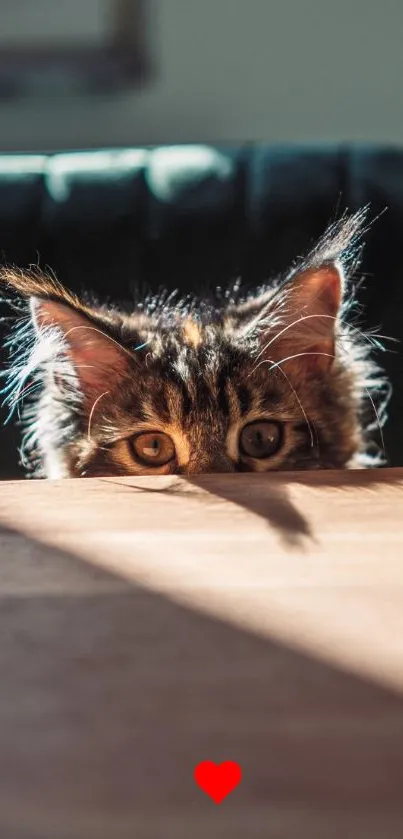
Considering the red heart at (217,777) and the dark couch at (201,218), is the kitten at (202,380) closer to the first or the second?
the dark couch at (201,218)

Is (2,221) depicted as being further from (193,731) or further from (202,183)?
(193,731)

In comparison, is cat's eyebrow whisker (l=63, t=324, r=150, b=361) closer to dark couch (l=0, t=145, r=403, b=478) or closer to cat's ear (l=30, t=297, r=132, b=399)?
cat's ear (l=30, t=297, r=132, b=399)

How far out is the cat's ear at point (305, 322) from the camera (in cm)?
110

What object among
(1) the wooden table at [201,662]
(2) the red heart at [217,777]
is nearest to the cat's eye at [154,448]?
(1) the wooden table at [201,662]

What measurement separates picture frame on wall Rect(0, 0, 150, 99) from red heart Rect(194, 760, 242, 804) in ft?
6.55

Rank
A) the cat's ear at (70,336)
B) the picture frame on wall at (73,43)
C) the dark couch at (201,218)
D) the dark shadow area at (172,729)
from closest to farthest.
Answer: the dark shadow area at (172,729)
the cat's ear at (70,336)
the dark couch at (201,218)
the picture frame on wall at (73,43)

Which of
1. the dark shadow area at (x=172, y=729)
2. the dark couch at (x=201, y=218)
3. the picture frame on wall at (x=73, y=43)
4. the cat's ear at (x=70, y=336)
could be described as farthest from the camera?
the picture frame on wall at (x=73, y=43)

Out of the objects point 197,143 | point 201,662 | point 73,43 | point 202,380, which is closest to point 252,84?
point 197,143

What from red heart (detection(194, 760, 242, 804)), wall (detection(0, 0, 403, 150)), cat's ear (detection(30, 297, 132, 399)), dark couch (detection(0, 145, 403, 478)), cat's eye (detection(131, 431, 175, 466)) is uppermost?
wall (detection(0, 0, 403, 150))

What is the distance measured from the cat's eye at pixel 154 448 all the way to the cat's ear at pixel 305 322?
0.66 feet

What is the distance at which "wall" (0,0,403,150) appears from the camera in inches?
80.7

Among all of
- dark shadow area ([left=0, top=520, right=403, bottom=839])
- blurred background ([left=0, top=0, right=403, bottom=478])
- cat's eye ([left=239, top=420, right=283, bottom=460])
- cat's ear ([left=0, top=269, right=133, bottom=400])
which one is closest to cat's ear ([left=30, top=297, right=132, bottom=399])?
cat's ear ([left=0, top=269, right=133, bottom=400])

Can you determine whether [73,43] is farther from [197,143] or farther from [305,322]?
[305,322]

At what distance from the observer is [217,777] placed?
36 centimetres
